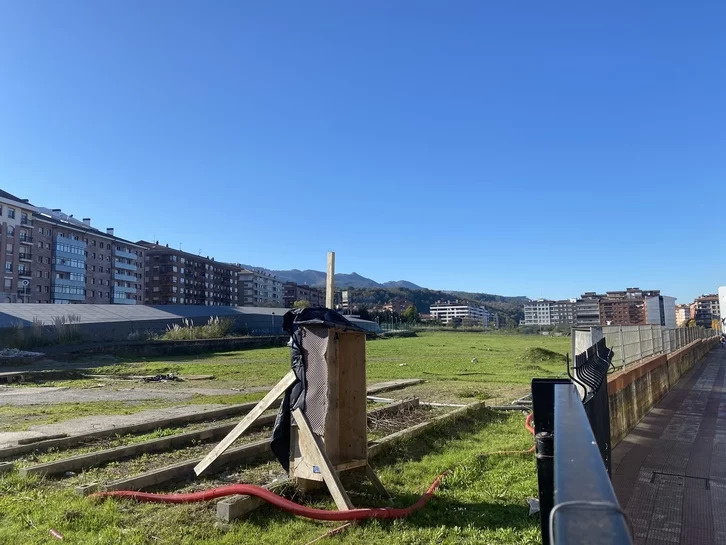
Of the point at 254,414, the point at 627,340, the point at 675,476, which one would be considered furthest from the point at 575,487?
the point at 627,340

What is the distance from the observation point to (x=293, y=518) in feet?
15.6

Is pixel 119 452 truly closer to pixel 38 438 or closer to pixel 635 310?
pixel 38 438

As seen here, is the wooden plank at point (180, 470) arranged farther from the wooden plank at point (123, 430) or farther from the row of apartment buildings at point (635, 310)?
the row of apartment buildings at point (635, 310)

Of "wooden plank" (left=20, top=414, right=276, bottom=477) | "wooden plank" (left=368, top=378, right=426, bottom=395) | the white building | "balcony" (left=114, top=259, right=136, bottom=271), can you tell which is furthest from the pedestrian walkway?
"balcony" (left=114, top=259, right=136, bottom=271)

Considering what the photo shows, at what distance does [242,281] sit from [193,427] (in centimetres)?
14667

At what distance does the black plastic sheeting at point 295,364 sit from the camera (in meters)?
5.32

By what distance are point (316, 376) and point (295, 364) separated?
0.82ft

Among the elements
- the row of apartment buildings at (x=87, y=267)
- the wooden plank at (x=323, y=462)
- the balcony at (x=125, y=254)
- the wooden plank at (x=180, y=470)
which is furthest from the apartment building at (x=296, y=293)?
the wooden plank at (x=323, y=462)

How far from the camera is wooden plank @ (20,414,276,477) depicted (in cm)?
613

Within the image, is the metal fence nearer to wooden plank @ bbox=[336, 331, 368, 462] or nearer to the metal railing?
wooden plank @ bbox=[336, 331, 368, 462]

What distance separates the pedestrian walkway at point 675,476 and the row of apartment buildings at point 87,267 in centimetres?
7729

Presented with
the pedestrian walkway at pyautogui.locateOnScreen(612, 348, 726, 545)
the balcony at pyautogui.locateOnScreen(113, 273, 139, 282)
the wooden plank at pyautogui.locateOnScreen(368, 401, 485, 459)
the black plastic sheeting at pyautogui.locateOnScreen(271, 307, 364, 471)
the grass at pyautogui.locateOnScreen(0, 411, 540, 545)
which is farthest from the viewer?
the balcony at pyautogui.locateOnScreen(113, 273, 139, 282)

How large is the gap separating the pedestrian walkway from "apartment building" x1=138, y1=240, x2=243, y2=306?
11469 cm

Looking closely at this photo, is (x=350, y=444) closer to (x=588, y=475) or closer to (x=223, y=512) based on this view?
(x=223, y=512)
